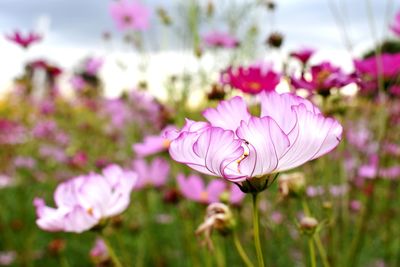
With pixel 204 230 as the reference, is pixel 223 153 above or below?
above

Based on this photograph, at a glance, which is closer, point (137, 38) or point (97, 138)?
point (137, 38)

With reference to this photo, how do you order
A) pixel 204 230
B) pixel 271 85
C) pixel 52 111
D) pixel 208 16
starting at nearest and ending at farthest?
1. pixel 204 230
2. pixel 271 85
3. pixel 208 16
4. pixel 52 111

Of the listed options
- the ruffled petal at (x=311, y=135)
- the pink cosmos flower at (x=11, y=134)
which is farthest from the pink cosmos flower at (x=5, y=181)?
the ruffled petal at (x=311, y=135)

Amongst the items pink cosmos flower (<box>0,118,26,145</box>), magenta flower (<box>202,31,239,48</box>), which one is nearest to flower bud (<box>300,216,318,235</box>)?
magenta flower (<box>202,31,239,48</box>)

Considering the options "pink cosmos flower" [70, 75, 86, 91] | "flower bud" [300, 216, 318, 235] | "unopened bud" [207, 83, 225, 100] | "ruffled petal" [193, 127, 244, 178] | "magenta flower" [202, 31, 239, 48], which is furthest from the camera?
"pink cosmos flower" [70, 75, 86, 91]

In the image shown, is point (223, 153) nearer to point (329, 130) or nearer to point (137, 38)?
point (329, 130)

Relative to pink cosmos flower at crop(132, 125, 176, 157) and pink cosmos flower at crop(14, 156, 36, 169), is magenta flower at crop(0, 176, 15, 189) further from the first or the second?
pink cosmos flower at crop(132, 125, 176, 157)

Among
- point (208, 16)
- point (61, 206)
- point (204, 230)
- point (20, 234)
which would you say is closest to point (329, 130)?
point (204, 230)
